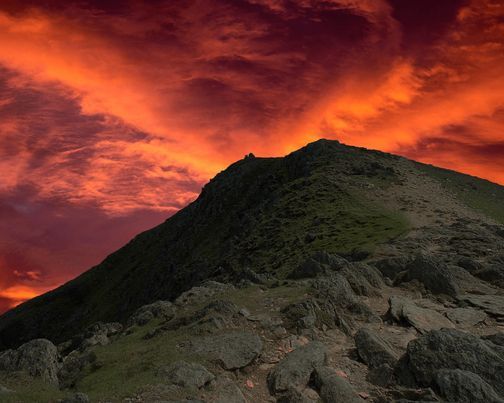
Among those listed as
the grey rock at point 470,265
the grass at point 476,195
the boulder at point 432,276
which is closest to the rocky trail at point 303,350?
the boulder at point 432,276

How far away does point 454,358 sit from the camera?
1800 cm

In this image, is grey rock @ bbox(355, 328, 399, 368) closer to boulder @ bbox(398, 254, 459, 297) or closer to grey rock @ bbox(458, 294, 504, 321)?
grey rock @ bbox(458, 294, 504, 321)

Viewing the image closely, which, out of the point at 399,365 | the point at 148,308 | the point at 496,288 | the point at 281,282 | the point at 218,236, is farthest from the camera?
the point at 218,236

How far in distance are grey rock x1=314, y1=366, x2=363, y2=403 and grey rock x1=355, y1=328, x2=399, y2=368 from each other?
276cm

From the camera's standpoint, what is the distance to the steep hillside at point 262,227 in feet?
238

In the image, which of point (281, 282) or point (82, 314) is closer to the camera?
point (281, 282)

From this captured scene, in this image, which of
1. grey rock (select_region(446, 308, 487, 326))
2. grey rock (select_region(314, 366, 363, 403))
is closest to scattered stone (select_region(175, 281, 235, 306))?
grey rock (select_region(314, 366, 363, 403))

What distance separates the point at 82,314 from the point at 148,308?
4885 inches

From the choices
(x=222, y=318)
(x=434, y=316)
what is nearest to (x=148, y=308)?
(x=222, y=318)

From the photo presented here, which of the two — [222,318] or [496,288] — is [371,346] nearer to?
[222,318]

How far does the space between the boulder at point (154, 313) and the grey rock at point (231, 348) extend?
7196 millimetres

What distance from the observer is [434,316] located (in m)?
27.0

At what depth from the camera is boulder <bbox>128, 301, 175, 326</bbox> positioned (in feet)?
91.5

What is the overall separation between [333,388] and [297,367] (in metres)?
2.01
